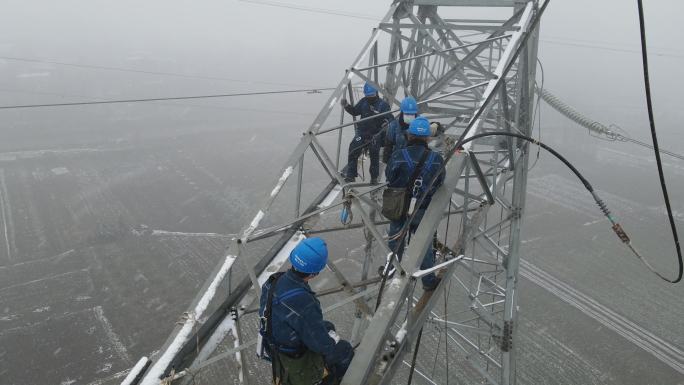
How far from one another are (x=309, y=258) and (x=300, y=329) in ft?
2.33

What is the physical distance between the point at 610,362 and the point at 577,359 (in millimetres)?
1380

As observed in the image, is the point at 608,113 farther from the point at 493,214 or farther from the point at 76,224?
the point at 76,224

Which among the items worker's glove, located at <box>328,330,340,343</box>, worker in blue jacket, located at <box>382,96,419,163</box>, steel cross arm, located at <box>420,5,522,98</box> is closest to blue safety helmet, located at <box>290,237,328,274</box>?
worker's glove, located at <box>328,330,340,343</box>

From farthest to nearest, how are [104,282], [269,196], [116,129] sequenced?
1. [116,129]
2. [104,282]
3. [269,196]

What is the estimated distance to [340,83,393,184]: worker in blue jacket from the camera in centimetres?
991

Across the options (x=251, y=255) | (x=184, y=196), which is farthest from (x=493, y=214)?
(x=184, y=196)

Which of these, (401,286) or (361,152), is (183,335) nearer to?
(401,286)

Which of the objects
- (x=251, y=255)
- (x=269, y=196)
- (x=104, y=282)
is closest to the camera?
(x=269, y=196)

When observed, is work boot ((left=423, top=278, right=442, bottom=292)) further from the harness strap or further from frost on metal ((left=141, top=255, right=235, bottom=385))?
frost on metal ((left=141, top=255, right=235, bottom=385))

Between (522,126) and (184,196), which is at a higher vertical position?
(522,126)

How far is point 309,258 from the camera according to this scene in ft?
15.5

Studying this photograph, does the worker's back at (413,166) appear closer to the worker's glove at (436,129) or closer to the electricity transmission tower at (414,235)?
the electricity transmission tower at (414,235)

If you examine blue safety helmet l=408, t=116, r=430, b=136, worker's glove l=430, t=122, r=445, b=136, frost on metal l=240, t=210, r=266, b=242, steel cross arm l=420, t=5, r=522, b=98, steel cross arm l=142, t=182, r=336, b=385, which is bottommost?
steel cross arm l=142, t=182, r=336, b=385

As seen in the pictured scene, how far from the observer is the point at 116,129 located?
4488cm
